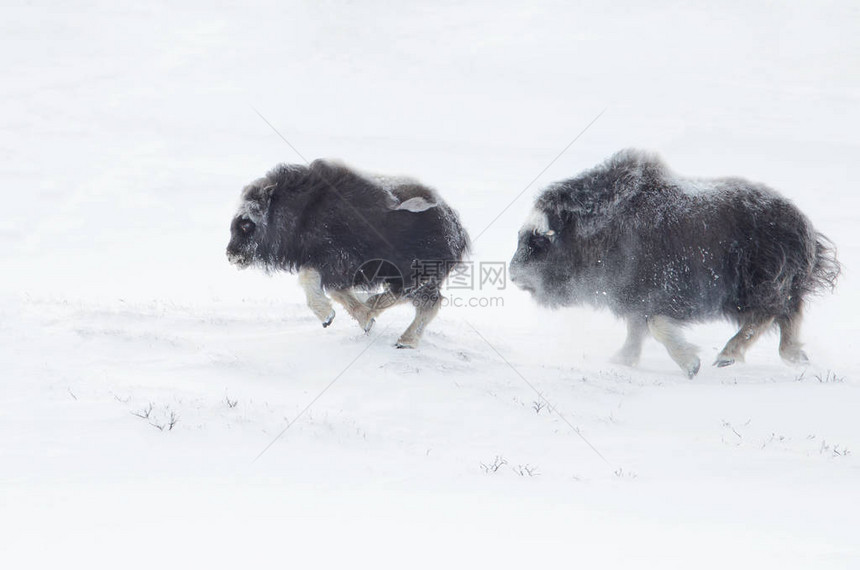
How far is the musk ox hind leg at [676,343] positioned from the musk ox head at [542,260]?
1051 millimetres

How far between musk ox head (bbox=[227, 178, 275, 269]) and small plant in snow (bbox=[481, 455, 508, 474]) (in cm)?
401

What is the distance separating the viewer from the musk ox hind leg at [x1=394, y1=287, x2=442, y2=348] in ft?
26.0

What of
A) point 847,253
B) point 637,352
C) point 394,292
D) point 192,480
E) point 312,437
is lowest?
point 847,253

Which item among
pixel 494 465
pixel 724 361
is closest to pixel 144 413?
pixel 494 465

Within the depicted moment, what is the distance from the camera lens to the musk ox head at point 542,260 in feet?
27.2

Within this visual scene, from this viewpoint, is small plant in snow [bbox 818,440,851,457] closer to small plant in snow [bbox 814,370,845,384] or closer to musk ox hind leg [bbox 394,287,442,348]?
small plant in snow [bbox 814,370,845,384]

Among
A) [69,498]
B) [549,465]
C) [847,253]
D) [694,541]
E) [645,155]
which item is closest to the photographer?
[694,541]

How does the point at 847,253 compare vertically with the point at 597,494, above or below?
below

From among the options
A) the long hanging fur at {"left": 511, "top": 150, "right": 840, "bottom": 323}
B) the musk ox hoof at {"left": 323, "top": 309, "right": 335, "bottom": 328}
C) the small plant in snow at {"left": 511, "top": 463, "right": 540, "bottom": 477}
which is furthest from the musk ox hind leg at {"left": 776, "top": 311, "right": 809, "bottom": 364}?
the musk ox hoof at {"left": 323, "top": 309, "right": 335, "bottom": 328}

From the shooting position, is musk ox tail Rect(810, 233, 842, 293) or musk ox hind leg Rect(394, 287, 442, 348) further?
musk ox tail Rect(810, 233, 842, 293)

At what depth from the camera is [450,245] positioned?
26.3 ft

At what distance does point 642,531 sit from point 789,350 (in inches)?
206

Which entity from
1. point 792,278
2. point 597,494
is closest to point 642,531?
point 597,494

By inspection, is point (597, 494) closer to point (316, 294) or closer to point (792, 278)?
point (316, 294)
